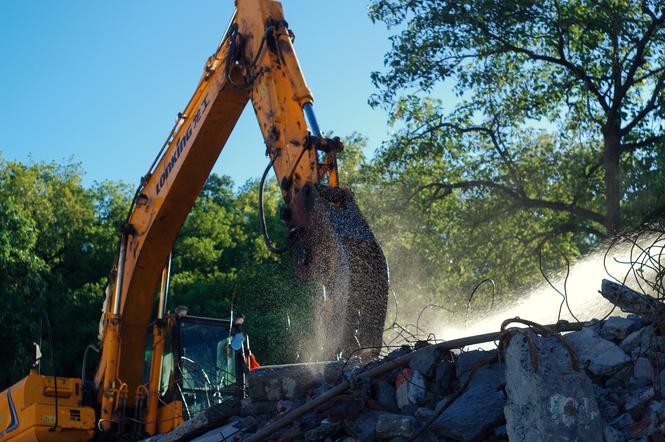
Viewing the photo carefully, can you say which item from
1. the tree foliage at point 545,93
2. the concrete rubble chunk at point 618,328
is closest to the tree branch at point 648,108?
the tree foliage at point 545,93

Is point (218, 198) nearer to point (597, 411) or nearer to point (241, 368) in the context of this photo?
point (241, 368)

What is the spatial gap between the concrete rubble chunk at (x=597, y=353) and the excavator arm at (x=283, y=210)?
1704 millimetres

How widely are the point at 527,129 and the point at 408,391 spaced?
15.4 meters

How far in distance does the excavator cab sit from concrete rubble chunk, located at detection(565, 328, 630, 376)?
16.4 feet

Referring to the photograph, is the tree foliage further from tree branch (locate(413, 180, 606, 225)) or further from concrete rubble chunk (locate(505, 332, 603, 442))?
concrete rubble chunk (locate(505, 332, 603, 442))

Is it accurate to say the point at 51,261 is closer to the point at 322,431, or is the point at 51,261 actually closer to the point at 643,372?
the point at 322,431

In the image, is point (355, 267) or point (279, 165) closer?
point (355, 267)

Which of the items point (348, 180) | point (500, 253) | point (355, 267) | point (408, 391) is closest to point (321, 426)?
point (408, 391)

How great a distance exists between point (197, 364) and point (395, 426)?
4.93 meters

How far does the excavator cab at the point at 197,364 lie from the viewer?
9.37m

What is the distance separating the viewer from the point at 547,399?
4273 mm

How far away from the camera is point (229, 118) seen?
8.83 m

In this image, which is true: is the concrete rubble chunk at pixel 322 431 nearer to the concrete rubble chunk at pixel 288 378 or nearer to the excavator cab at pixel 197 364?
the concrete rubble chunk at pixel 288 378

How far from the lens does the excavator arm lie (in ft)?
20.5
